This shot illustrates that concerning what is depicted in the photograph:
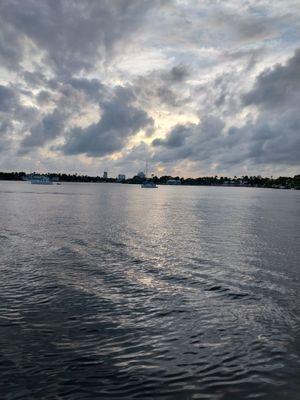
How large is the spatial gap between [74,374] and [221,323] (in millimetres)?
8762

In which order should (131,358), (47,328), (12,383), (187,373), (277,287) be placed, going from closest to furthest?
(12,383), (187,373), (131,358), (47,328), (277,287)

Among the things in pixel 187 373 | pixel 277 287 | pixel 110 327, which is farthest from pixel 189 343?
pixel 277 287

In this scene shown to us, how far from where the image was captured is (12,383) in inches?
532

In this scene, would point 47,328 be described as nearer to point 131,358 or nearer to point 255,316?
point 131,358

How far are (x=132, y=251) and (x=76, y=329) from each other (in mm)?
22578

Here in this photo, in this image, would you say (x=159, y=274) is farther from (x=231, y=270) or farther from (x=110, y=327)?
(x=110, y=327)

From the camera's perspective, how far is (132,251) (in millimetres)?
41156

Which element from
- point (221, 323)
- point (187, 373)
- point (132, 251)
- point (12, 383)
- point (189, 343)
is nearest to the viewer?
point (12, 383)

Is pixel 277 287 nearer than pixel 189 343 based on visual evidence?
No

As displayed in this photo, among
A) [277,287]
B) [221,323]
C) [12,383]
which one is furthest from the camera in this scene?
[277,287]

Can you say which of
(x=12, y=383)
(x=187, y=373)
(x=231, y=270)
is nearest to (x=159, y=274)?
(x=231, y=270)

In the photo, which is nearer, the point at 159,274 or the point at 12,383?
the point at 12,383

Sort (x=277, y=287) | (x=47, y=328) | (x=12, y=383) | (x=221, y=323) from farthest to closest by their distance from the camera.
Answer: (x=277, y=287)
(x=221, y=323)
(x=47, y=328)
(x=12, y=383)

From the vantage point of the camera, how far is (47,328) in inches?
A: 733
